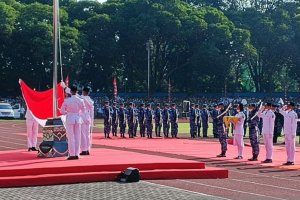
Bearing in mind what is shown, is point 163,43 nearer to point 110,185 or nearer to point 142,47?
point 142,47

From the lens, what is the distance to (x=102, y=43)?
59219 millimetres

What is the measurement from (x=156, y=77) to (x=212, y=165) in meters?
46.5

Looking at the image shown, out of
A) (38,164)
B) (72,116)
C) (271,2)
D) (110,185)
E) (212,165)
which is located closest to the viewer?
(110,185)

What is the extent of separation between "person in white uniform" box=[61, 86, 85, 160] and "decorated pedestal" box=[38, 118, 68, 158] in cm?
92

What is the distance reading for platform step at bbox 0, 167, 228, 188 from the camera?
41.1 feet

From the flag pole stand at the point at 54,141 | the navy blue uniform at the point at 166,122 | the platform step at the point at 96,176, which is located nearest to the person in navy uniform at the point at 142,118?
the navy blue uniform at the point at 166,122

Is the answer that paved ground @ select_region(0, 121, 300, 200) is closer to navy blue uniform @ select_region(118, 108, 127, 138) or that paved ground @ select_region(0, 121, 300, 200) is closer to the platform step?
the platform step

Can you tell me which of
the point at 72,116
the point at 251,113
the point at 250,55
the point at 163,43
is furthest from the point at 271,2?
the point at 72,116

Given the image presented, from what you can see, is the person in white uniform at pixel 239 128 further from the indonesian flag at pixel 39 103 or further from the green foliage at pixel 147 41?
the green foliage at pixel 147 41

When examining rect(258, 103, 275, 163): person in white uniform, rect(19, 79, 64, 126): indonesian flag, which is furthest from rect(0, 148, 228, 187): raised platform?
rect(258, 103, 275, 163): person in white uniform

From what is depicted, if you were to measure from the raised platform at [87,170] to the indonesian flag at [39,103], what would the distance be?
2.35 metres

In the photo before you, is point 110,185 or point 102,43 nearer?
point 110,185

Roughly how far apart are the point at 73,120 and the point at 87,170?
2.10m

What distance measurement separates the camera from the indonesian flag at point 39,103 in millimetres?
17625
